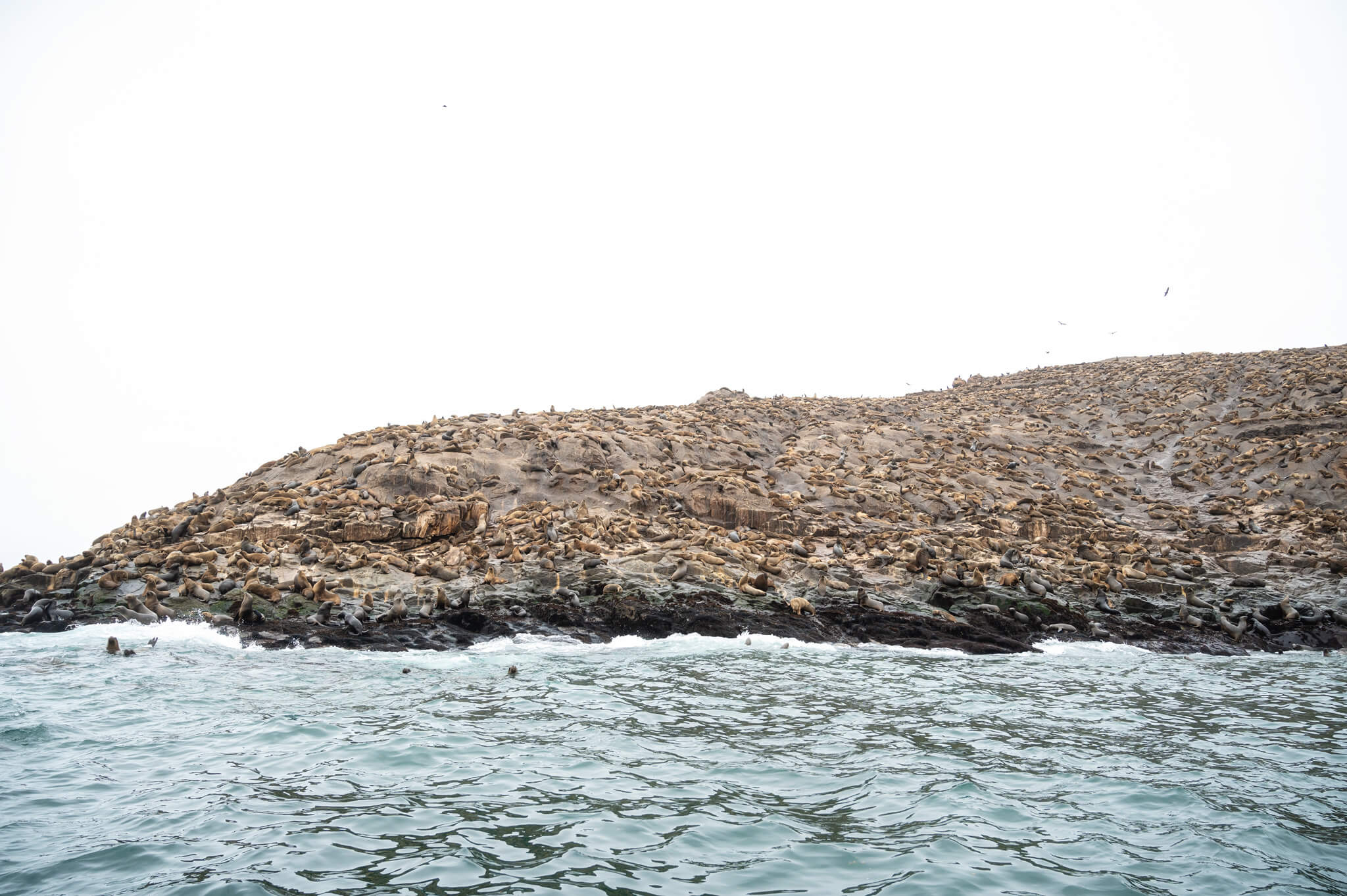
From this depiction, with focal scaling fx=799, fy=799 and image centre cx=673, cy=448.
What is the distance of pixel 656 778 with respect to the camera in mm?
8586

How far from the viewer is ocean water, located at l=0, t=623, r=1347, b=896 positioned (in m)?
6.33

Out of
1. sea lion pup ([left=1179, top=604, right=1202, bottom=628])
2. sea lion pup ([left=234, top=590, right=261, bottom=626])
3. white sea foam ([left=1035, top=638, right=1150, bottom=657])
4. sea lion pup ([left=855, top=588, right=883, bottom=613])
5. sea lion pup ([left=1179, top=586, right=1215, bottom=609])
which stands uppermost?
sea lion pup ([left=234, top=590, right=261, bottom=626])

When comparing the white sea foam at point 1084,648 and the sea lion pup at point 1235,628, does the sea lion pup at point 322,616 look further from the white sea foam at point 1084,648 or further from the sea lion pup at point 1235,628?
the sea lion pup at point 1235,628

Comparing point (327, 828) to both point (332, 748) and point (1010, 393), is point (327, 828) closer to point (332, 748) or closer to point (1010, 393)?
point (332, 748)

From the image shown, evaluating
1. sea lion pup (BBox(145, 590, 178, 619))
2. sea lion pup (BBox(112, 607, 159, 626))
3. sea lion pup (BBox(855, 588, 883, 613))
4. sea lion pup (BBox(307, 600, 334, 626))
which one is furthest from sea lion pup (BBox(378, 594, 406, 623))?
sea lion pup (BBox(855, 588, 883, 613))

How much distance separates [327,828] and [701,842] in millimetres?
3296

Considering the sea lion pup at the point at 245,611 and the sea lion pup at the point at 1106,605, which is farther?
the sea lion pup at the point at 1106,605

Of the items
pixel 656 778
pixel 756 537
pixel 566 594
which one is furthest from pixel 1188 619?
pixel 656 778

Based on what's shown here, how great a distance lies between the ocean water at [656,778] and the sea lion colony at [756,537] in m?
3.54

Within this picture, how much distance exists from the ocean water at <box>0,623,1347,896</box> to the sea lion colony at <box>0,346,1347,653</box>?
354 cm

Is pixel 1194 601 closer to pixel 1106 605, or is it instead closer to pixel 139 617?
pixel 1106 605

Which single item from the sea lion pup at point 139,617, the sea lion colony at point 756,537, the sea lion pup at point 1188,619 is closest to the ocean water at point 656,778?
the sea lion pup at point 139,617

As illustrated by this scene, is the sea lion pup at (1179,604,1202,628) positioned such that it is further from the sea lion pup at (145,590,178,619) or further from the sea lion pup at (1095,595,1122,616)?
the sea lion pup at (145,590,178,619)

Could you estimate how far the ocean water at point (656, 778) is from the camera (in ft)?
20.8
